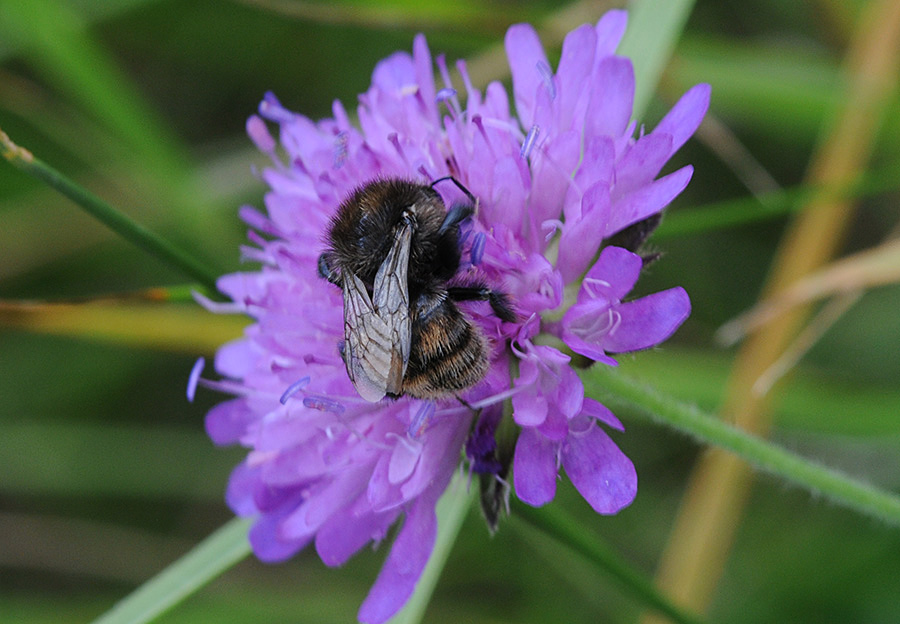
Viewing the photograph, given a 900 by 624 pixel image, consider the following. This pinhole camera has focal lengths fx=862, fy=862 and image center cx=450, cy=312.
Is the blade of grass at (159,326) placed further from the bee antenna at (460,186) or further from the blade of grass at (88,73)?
the bee antenna at (460,186)

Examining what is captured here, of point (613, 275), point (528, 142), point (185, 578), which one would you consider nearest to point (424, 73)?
point (528, 142)

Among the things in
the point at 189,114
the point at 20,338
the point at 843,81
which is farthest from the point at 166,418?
the point at 843,81

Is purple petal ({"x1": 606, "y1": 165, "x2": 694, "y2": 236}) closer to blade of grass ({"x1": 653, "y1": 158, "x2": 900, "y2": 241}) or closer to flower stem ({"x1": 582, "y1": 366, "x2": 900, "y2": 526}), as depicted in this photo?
flower stem ({"x1": 582, "y1": 366, "x2": 900, "y2": 526})

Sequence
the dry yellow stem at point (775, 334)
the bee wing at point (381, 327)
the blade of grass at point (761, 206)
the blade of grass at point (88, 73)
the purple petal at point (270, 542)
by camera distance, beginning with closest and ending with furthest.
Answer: the bee wing at point (381, 327), the purple petal at point (270, 542), the blade of grass at point (761, 206), the dry yellow stem at point (775, 334), the blade of grass at point (88, 73)

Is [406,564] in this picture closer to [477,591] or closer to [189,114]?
[477,591]

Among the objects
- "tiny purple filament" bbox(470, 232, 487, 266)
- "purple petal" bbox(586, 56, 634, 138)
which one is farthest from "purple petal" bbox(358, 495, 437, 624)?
"purple petal" bbox(586, 56, 634, 138)

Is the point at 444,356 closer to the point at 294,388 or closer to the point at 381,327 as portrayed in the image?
the point at 381,327

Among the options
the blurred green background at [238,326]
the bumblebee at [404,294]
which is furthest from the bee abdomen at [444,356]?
the blurred green background at [238,326]
